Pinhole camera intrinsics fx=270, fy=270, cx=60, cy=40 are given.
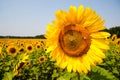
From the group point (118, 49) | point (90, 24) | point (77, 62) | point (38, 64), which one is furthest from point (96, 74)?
point (38, 64)

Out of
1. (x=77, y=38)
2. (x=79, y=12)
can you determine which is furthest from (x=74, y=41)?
(x=79, y=12)

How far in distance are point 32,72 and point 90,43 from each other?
4536 mm

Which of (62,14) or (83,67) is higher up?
(62,14)

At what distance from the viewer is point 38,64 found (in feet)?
22.9

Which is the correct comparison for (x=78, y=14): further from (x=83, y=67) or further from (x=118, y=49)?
(x=118, y=49)

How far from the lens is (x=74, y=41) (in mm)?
1971

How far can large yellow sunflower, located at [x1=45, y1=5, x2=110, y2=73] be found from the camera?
1.98 metres

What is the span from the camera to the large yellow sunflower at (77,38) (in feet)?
6.50

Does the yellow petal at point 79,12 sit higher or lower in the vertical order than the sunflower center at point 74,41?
higher

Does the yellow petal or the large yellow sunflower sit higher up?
the yellow petal

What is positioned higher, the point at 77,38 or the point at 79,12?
the point at 79,12

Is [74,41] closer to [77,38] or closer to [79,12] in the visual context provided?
[77,38]

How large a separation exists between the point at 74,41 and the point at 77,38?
36 mm

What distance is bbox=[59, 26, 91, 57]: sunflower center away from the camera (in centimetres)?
197
